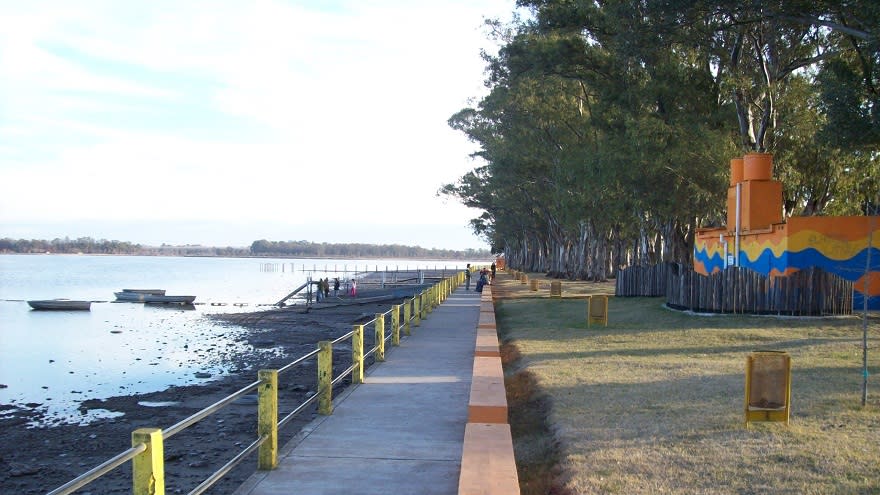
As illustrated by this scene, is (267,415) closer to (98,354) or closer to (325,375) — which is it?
(325,375)

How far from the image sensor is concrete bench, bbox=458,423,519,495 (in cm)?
629

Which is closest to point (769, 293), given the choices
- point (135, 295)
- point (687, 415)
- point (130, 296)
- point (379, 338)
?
point (379, 338)

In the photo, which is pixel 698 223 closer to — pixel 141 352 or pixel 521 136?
pixel 521 136

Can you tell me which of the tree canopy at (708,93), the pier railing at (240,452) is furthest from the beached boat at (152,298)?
the pier railing at (240,452)

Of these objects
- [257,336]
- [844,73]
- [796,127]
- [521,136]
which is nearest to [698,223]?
[796,127]

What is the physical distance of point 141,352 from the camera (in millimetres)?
29406

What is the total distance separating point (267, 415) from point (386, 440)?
1878 millimetres

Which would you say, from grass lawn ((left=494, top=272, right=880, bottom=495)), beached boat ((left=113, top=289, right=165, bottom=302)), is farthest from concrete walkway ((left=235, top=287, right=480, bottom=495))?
beached boat ((left=113, top=289, right=165, bottom=302))

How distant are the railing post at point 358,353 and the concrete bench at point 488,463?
4.50 m

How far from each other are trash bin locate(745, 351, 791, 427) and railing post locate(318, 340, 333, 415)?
16.4 feet

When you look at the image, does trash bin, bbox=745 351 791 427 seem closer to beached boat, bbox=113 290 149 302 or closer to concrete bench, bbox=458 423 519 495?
concrete bench, bbox=458 423 519 495

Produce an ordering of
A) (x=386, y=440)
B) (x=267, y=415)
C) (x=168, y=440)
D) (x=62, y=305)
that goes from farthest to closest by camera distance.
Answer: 1. (x=62, y=305)
2. (x=168, y=440)
3. (x=386, y=440)
4. (x=267, y=415)

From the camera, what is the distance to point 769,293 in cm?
2061

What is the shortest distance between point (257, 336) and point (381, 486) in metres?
26.7
